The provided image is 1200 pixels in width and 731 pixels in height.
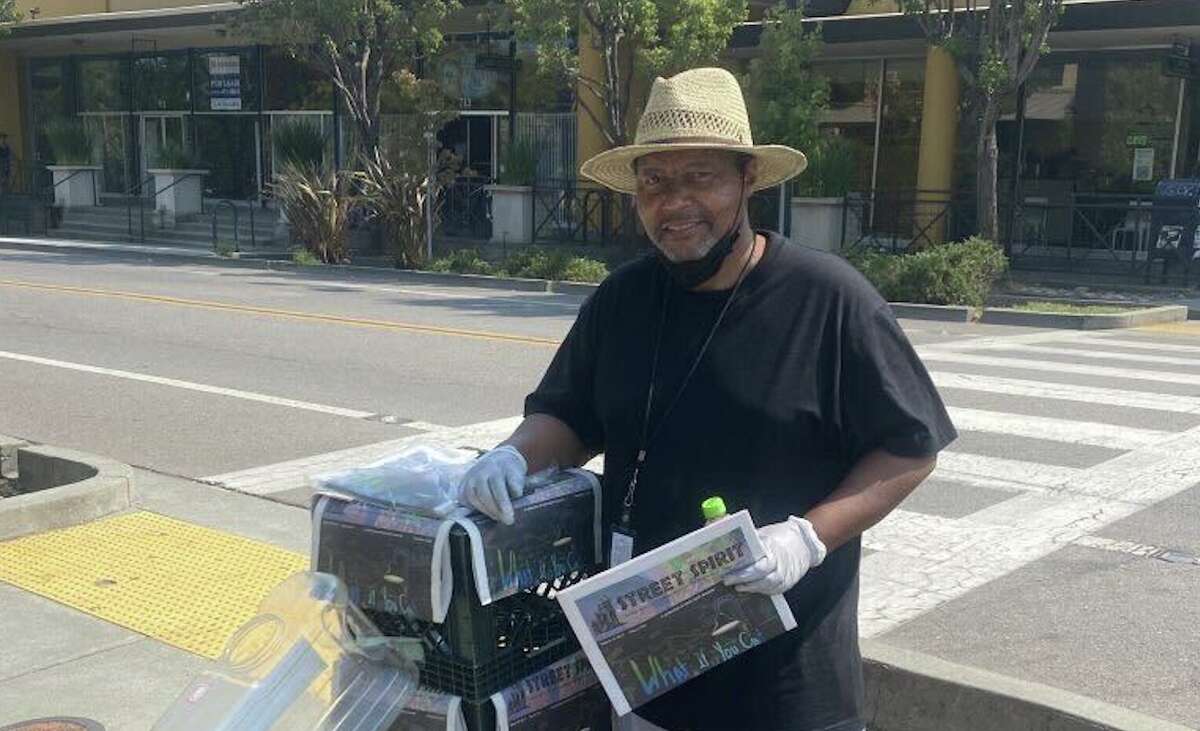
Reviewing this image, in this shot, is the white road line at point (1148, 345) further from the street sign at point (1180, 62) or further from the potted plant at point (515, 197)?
the potted plant at point (515, 197)

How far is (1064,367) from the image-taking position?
11133mm

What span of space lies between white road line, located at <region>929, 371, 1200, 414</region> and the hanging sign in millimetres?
26522

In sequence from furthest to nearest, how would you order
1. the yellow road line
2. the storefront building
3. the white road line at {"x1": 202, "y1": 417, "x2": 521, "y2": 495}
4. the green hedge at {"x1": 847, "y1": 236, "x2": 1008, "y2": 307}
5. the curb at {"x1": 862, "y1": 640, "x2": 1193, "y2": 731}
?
the storefront building → the green hedge at {"x1": 847, "y1": 236, "x2": 1008, "y2": 307} → the yellow road line → the white road line at {"x1": 202, "y1": 417, "x2": 521, "y2": 495} → the curb at {"x1": 862, "y1": 640, "x2": 1193, "y2": 731}

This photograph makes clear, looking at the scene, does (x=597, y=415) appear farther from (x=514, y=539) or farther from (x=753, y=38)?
(x=753, y=38)

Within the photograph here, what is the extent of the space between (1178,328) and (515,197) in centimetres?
1311

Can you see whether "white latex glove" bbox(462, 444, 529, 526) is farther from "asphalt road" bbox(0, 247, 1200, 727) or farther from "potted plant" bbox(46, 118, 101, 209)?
"potted plant" bbox(46, 118, 101, 209)

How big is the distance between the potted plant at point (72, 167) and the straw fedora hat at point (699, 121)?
103 feet

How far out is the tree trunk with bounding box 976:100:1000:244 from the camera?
16953 millimetres

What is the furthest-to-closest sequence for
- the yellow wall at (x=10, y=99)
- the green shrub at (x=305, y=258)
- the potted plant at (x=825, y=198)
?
1. the yellow wall at (x=10, y=99)
2. the green shrub at (x=305, y=258)
3. the potted plant at (x=825, y=198)

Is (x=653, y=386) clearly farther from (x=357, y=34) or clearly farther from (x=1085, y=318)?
(x=357, y=34)

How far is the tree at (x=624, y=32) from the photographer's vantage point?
19.0 m

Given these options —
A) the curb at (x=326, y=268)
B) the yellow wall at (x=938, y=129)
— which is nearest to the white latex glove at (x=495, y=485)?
the curb at (x=326, y=268)

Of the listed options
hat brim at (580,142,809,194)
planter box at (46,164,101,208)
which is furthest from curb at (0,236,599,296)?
hat brim at (580,142,809,194)

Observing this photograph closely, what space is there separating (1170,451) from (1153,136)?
15.1 metres
